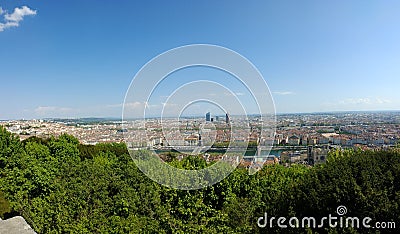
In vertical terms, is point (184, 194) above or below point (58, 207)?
above

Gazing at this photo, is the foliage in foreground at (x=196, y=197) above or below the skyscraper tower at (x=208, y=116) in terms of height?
below

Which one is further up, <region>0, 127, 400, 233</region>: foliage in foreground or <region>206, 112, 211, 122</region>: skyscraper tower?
<region>206, 112, 211, 122</region>: skyscraper tower

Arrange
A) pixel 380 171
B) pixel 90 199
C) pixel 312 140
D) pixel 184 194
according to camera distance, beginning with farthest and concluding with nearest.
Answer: pixel 312 140 < pixel 90 199 < pixel 184 194 < pixel 380 171

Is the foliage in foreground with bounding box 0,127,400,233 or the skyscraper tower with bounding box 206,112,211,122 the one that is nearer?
the skyscraper tower with bounding box 206,112,211,122

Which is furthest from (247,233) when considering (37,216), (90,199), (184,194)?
(37,216)

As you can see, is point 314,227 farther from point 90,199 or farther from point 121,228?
point 90,199

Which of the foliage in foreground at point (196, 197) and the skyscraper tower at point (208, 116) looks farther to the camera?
the foliage in foreground at point (196, 197)

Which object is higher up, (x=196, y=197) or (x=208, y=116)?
(x=208, y=116)

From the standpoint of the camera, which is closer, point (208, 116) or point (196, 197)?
point (208, 116)
